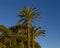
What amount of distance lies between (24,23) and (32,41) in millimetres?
7813

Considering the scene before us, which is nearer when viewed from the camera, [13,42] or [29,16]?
[29,16]

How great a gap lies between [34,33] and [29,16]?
7.11 metres

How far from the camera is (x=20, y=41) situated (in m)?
69.8

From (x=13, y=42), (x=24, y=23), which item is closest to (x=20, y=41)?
(x=13, y=42)

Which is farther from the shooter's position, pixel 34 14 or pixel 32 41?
pixel 32 41

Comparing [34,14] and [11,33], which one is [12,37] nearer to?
[11,33]

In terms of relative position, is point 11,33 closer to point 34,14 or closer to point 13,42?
point 13,42

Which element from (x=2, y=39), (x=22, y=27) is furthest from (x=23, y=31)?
(x=2, y=39)

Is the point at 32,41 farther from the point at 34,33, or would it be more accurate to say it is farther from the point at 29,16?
the point at 29,16

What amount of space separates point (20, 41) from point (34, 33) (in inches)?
180

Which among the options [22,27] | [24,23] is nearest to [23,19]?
[24,23]

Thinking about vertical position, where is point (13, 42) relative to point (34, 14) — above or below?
below

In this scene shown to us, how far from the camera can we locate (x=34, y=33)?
68625 mm

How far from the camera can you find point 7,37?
6694cm
